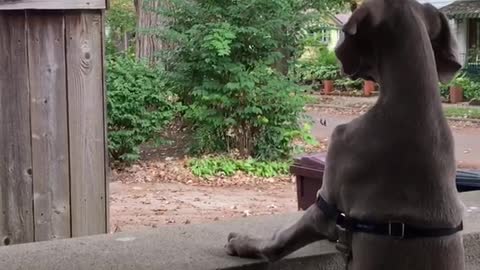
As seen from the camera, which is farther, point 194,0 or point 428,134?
point 194,0

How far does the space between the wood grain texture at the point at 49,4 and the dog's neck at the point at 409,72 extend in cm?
207

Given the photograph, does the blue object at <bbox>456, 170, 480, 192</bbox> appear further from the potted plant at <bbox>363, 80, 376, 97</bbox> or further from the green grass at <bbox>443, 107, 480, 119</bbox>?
the green grass at <bbox>443, 107, 480, 119</bbox>

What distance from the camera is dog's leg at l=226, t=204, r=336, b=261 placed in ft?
6.06

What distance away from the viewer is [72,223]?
12.0ft

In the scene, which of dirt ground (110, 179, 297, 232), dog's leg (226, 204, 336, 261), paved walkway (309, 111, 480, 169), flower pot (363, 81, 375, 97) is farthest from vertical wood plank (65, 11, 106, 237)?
paved walkway (309, 111, 480, 169)

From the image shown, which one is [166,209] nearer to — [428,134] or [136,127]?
[136,127]

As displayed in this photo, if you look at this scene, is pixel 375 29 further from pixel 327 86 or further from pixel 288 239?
pixel 327 86

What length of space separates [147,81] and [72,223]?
24.5 ft

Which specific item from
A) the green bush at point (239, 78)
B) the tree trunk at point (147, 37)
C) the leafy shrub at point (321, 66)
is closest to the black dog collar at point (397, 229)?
the green bush at point (239, 78)

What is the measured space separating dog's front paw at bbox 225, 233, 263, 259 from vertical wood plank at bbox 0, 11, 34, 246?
5.23ft

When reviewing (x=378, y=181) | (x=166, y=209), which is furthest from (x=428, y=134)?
(x=166, y=209)

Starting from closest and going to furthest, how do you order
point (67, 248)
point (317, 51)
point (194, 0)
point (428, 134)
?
1. point (428, 134)
2. point (67, 248)
3. point (194, 0)
4. point (317, 51)

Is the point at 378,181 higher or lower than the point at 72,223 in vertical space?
higher

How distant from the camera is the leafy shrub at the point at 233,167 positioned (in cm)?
1052
